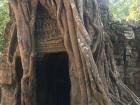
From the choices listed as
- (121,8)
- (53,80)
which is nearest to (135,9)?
(121,8)

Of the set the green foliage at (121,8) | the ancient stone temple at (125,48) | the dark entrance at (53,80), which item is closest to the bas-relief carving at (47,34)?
the dark entrance at (53,80)

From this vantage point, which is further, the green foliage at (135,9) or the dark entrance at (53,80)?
the green foliage at (135,9)

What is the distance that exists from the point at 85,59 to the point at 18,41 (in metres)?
1.71

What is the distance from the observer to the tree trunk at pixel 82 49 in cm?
547

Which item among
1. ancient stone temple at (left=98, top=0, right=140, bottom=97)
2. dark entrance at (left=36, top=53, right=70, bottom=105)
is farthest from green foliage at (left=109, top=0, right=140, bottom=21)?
dark entrance at (left=36, top=53, right=70, bottom=105)

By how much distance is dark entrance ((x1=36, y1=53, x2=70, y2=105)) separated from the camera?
23.3 ft

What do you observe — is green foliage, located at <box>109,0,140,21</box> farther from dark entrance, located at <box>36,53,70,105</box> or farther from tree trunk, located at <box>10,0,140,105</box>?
tree trunk, located at <box>10,0,140,105</box>

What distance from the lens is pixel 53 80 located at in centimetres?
763

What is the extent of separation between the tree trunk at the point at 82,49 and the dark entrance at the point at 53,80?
54cm

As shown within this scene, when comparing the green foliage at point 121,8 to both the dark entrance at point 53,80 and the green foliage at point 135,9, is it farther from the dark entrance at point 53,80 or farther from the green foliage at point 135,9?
the dark entrance at point 53,80

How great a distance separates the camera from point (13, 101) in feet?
22.2

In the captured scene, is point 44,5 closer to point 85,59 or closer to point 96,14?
point 96,14

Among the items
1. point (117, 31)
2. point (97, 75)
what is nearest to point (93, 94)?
point (97, 75)

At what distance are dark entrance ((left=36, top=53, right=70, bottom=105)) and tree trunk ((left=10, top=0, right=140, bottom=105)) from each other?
541mm
